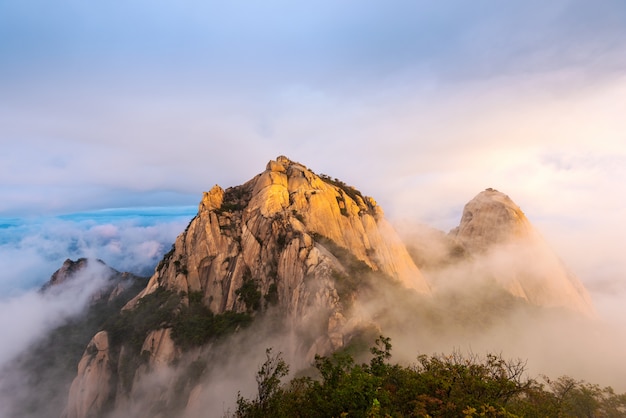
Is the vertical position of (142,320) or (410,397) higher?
(410,397)

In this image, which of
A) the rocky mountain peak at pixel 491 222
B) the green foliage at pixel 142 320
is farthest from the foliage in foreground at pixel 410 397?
the rocky mountain peak at pixel 491 222

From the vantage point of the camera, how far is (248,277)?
3221 inches

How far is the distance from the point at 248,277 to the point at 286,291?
12910mm

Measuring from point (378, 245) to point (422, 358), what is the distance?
194 ft

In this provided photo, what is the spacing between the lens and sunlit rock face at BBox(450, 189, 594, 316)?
98312 mm

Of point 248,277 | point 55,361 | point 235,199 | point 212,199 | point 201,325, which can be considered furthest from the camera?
point 55,361

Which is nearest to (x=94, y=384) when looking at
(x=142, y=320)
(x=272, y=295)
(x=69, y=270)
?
(x=142, y=320)

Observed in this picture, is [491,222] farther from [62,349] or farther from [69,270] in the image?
[69,270]

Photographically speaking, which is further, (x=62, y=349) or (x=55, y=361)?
(x=62, y=349)

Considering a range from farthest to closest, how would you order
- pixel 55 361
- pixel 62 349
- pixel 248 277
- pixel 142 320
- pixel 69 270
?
pixel 69 270 → pixel 62 349 → pixel 55 361 → pixel 142 320 → pixel 248 277

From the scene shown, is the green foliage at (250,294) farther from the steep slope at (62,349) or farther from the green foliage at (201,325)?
the steep slope at (62,349)

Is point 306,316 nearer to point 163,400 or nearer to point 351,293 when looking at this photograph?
point 351,293

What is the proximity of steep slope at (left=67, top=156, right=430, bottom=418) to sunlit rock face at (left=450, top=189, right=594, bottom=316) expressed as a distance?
2896 centimetres

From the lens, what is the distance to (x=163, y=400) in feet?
235
